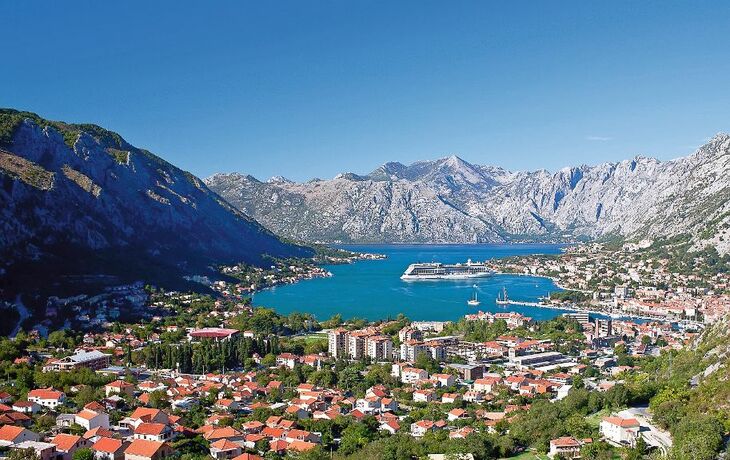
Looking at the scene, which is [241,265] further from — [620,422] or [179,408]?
[620,422]

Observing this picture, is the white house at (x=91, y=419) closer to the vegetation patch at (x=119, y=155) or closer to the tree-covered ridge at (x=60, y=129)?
the tree-covered ridge at (x=60, y=129)

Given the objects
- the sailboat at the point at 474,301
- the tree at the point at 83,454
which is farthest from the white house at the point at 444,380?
the sailboat at the point at 474,301

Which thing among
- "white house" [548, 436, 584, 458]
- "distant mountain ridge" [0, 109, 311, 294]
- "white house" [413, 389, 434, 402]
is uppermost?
"distant mountain ridge" [0, 109, 311, 294]

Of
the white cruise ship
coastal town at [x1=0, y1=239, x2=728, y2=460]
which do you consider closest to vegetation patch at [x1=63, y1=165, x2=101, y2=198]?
coastal town at [x1=0, y1=239, x2=728, y2=460]

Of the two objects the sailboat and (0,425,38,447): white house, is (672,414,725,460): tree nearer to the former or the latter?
(0,425,38,447): white house

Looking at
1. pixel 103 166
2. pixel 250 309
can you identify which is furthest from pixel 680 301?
pixel 103 166

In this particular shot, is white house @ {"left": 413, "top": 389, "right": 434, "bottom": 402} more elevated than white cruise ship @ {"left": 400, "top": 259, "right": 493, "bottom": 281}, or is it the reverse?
white cruise ship @ {"left": 400, "top": 259, "right": 493, "bottom": 281}
